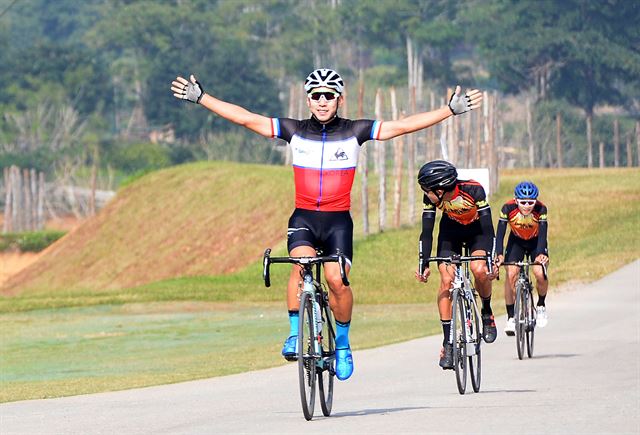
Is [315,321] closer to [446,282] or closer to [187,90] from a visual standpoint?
[187,90]

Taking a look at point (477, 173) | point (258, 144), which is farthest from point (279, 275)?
point (258, 144)

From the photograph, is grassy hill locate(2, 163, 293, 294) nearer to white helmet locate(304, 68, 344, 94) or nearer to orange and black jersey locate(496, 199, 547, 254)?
orange and black jersey locate(496, 199, 547, 254)

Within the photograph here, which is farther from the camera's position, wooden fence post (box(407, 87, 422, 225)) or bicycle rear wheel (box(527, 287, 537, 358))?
wooden fence post (box(407, 87, 422, 225))

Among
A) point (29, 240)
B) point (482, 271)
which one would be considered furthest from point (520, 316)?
point (29, 240)

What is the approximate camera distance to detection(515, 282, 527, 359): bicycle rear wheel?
20359 mm

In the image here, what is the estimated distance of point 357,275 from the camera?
45.6 metres

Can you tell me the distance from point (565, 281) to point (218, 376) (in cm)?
1822

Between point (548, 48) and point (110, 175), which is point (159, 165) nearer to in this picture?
point (110, 175)

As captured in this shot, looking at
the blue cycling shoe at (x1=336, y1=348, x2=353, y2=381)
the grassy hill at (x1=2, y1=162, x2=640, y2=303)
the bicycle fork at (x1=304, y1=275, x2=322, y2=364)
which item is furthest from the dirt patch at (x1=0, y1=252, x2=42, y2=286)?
the bicycle fork at (x1=304, y1=275, x2=322, y2=364)

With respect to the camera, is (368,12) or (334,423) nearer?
(334,423)

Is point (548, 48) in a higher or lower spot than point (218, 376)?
higher

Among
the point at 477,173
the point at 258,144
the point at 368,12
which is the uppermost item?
the point at 368,12

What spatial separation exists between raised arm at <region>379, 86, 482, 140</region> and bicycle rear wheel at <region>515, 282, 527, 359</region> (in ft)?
21.7

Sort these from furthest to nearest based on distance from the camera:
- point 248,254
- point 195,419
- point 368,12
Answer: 1. point 368,12
2. point 248,254
3. point 195,419
